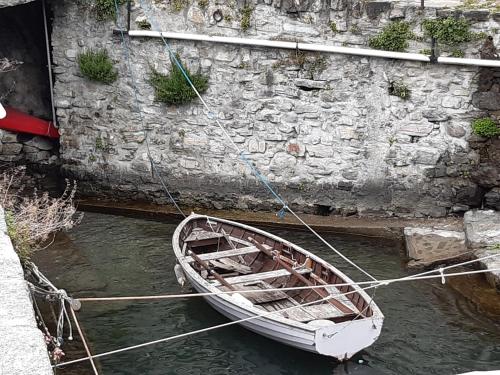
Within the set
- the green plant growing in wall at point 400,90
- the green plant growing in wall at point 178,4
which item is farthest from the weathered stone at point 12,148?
the green plant growing in wall at point 400,90

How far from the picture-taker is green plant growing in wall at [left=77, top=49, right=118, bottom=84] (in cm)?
1073

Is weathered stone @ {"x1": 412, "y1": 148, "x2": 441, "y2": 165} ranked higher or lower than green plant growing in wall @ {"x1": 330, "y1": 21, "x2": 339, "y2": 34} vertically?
lower

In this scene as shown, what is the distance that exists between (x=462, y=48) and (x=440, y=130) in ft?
3.65

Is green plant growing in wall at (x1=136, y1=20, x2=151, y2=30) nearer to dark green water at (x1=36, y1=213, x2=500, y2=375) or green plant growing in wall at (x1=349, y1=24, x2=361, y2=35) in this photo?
green plant growing in wall at (x1=349, y1=24, x2=361, y2=35)

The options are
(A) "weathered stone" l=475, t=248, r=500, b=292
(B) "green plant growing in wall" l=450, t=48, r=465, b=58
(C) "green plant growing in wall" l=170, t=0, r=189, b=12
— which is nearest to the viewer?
(A) "weathered stone" l=475, t=248, r=500, b=292

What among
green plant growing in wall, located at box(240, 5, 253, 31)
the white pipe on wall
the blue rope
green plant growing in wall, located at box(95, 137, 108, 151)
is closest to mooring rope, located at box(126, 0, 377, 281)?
the blue rope

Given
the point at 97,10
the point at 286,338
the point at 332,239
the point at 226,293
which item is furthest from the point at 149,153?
the point at 286,338

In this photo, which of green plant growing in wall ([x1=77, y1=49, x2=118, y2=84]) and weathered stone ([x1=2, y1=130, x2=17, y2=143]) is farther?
weathered stone ([x1=2, y1=130, x2=17, y2=143])

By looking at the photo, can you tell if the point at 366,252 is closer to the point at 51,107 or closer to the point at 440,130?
the point at 440,130

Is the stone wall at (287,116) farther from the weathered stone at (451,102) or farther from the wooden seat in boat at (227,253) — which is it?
the wooden seat in boat at (227,253)

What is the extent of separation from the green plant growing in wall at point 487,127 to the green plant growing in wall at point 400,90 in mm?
985

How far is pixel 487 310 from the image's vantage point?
7906 mm

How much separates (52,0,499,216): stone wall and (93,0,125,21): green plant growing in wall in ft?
0.33

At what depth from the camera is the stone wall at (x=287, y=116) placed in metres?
9.84
